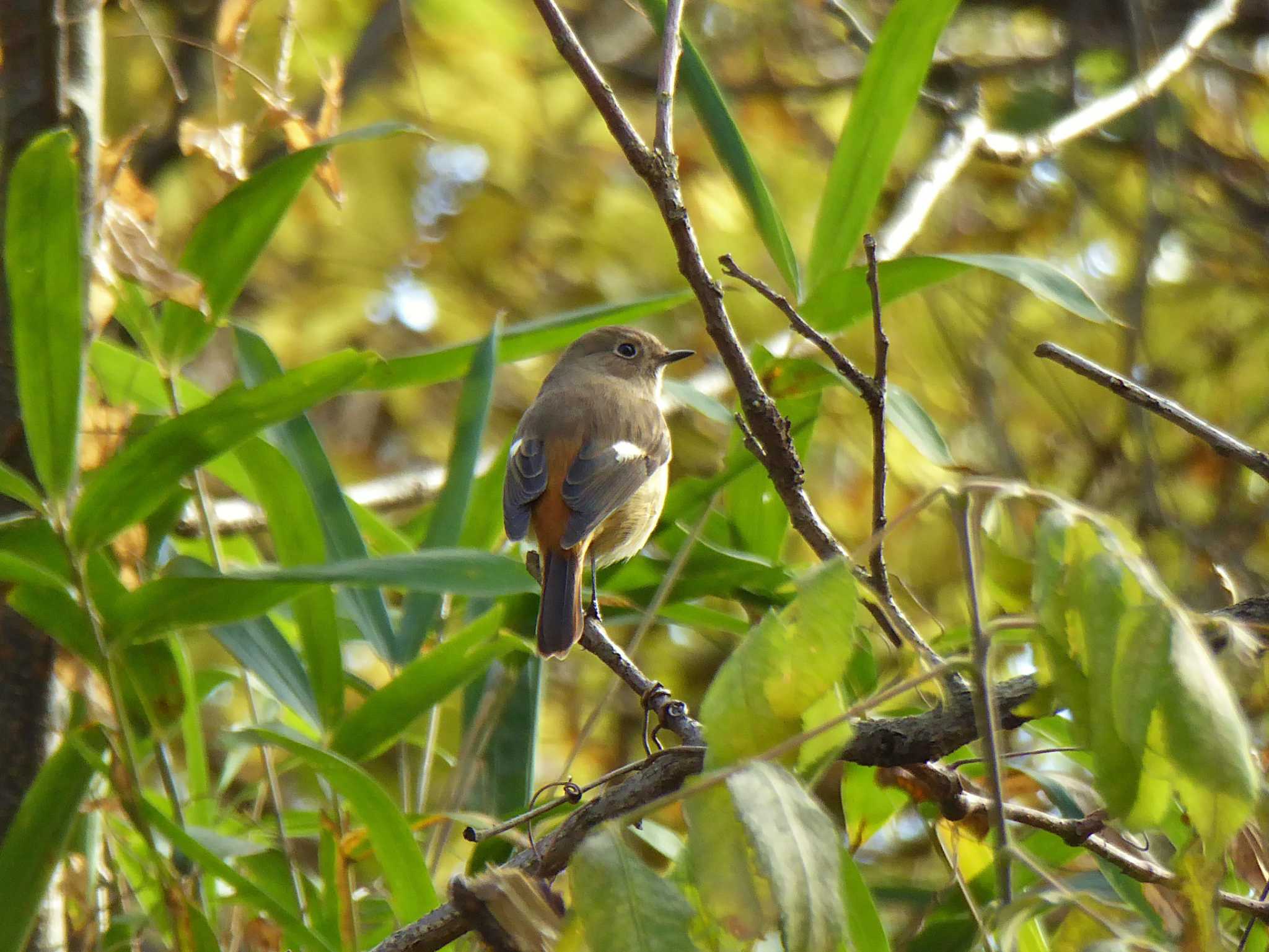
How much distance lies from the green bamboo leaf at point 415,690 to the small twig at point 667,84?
99 centimetres

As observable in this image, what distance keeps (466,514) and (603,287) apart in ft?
8.77

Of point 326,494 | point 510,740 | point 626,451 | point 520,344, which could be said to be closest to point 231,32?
point 520,344

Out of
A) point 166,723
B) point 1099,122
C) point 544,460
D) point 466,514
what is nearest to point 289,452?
point 466,514

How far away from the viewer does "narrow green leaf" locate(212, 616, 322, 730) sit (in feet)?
8.63

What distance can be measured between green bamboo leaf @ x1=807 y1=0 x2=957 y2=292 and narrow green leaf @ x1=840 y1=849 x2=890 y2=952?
1.41 meters

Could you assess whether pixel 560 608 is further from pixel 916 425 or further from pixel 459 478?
pixel 916 425

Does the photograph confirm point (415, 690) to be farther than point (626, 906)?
Yes

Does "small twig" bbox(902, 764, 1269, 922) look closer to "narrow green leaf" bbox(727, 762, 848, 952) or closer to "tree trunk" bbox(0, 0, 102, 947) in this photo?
"narrow green leaf" bbox(727, 762, 848, 952)

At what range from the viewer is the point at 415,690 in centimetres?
248

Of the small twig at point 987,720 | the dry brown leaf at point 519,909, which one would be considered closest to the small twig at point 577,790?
the dry brown leaf at point 519,909

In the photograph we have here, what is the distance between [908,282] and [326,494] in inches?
49.3

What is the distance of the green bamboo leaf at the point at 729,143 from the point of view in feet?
8.23

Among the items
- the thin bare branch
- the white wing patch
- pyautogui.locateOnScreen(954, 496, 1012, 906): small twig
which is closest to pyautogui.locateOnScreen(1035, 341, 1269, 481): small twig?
the thin bare branch

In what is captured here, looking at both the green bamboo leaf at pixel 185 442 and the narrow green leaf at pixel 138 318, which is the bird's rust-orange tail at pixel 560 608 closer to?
the green bamboo leaf at pixel 185 442
